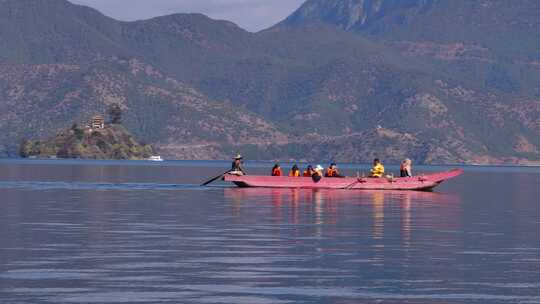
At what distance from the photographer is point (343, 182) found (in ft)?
357

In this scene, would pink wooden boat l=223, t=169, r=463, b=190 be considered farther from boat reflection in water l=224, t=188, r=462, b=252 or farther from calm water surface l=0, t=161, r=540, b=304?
calm water surface l=0, t=161, r=540, b=304

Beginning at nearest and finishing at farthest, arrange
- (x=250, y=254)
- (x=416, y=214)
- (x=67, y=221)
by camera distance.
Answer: (x=250, y=254), (x=67, y=221), (x=416, y=214)

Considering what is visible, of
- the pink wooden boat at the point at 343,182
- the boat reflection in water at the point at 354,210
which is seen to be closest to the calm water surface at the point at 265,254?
the boat reflection in water at the point at 354,210

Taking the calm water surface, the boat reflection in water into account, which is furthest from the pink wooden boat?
the calm water surface

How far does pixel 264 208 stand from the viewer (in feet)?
255

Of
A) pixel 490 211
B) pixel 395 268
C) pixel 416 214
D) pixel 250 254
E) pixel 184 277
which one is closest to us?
pixel 184 277

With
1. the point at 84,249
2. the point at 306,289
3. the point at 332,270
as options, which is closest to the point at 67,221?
the point at 84,249

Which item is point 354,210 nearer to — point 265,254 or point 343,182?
point 265,254

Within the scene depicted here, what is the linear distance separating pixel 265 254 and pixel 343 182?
6409 centimetres

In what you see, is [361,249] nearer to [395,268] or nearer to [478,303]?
[395,268]

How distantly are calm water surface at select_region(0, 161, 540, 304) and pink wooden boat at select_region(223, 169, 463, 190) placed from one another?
88.5ft

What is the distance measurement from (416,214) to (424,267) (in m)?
32.1

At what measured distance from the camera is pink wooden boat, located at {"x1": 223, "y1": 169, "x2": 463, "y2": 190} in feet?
354

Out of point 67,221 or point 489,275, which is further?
point 67,221
